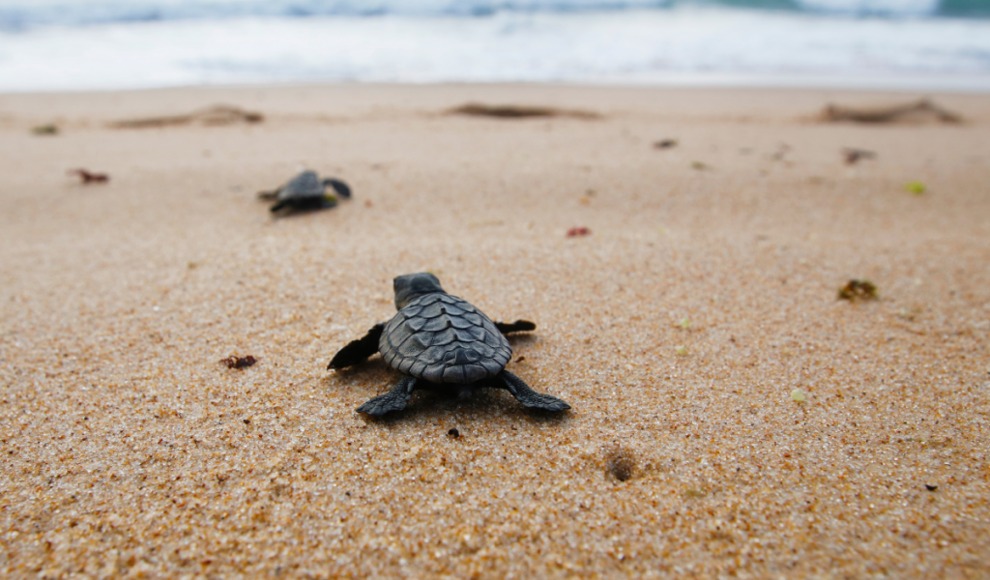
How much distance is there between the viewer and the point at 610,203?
4.41 metres

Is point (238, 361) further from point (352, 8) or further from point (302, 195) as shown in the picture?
point (352, 8)

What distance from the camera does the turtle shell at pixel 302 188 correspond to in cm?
406

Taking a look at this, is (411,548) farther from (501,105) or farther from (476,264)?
(501,105)

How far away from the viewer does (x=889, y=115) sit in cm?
738

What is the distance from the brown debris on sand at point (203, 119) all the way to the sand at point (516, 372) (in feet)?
5.72

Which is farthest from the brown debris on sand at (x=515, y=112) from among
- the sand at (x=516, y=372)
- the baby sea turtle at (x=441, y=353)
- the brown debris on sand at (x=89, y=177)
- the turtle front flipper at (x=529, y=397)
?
the turtle front flipper at (x=529, y=397)

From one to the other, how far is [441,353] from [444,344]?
0.14 ft

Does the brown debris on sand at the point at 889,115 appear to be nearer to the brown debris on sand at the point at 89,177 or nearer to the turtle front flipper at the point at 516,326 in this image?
the turtle front flipper at the point at 516,326

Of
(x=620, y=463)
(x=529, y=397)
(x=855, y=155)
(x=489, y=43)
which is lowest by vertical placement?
(x=620, y=463)

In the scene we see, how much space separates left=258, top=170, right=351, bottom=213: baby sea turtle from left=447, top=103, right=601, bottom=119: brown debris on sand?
3489 mm

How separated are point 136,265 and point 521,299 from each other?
2345mm

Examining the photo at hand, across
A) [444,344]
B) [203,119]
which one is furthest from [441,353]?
[203,119]

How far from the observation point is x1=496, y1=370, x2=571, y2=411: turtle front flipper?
203 cm

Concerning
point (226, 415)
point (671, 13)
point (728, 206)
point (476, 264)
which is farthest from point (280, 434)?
point (671, 13)
